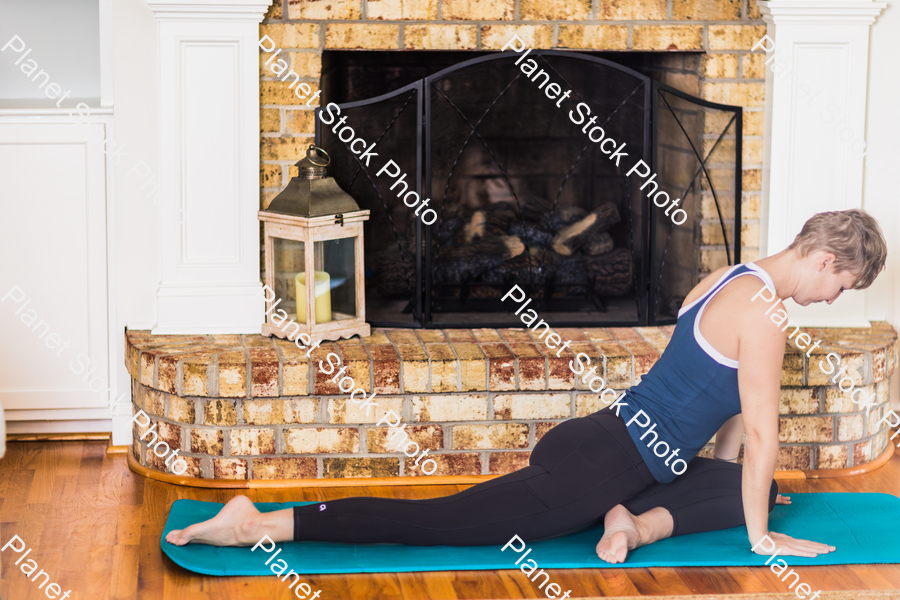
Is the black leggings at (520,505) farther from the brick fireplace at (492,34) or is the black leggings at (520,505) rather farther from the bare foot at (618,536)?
the brick fireplace at (492,34)

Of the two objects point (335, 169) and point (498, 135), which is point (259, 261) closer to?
point (335, 169)

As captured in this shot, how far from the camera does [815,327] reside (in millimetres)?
2975

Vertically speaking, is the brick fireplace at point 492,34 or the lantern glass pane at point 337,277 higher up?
the brick fireplace at point 492,34

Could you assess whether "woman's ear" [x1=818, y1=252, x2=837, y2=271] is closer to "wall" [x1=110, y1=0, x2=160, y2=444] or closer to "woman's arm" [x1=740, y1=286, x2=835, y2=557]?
"woman's arm" [x1=740, y1=286, x2=835, y2=557]

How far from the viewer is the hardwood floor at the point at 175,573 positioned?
6.55 ft

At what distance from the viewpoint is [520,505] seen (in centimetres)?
205

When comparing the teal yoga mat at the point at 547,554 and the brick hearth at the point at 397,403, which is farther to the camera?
the brick hearth at the point at 397,403

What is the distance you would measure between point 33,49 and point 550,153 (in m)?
1.70

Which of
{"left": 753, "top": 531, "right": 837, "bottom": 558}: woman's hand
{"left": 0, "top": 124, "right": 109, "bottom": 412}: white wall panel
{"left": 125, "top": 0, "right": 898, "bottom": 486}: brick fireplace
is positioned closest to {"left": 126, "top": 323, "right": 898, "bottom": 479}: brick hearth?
{"left": 125, "top": 0, "right": 898, "bottom": 486}: brick fireplace

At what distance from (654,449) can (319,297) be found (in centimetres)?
108

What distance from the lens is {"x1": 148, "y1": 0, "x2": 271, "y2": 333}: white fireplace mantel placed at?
2723mm

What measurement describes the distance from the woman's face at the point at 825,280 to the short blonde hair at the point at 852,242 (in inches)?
0.4

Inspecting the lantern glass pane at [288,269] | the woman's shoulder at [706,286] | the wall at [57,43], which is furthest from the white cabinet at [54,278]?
the woman's shoulder at [706,286]

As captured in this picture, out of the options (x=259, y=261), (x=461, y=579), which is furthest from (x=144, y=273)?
(x=461, y=579)
